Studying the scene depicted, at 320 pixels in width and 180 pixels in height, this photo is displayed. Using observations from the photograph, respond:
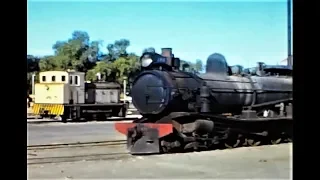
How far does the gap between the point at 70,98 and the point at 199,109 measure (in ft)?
28.9

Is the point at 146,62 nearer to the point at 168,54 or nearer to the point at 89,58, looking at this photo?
the point at 168,54

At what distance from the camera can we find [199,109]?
8289 mm

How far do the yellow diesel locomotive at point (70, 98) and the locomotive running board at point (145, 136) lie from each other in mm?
8571

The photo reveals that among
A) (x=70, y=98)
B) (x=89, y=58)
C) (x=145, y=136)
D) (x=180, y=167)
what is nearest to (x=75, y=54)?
(x=89, y=58)

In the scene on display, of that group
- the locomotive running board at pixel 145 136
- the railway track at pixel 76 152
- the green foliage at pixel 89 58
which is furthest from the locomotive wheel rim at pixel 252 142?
the green foliage at pixel 89 58

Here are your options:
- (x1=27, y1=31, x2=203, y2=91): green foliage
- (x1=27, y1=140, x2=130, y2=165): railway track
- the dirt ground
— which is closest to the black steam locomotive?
(x1=27, y1=140, x2=130, y2=165): railway track

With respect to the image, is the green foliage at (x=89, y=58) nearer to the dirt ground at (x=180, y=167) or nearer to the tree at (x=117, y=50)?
the tree at (x=117, y=50)

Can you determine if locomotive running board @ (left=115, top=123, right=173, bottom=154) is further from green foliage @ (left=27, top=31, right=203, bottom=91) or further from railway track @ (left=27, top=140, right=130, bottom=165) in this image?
green foliage @ (left=27, top=31, right=203, bottom=91)

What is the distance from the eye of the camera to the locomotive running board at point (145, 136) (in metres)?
7.61

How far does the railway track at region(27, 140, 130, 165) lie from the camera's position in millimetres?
6789

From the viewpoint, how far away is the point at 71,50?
21.7m

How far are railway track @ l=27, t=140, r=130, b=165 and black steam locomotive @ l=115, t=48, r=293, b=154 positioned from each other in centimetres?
37

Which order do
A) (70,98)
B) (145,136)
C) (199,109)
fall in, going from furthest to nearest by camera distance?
1. (70,98)
2. (199,109)
3. (145,136)
